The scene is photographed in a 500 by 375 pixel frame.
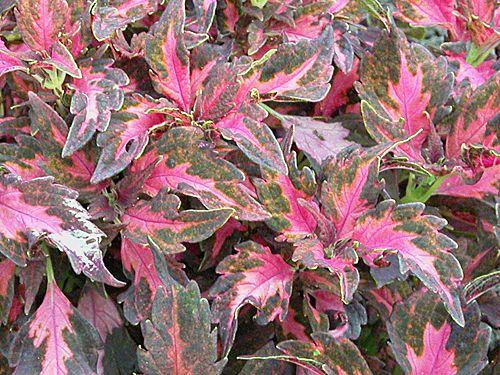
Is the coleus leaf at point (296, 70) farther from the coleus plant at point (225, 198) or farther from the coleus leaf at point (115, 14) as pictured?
the coleus leaf at point (115, 14)

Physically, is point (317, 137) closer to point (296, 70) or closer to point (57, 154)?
point (296, 70)

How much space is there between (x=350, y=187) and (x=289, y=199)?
71mm

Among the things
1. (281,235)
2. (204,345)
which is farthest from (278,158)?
(204,345)

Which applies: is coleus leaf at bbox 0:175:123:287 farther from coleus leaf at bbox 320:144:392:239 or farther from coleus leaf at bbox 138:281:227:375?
coleus leaf at bbox 320:144:392:239

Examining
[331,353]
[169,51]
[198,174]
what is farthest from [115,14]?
[331,353]

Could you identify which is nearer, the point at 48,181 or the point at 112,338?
the point at 48,181

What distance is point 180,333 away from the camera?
0.70 metres

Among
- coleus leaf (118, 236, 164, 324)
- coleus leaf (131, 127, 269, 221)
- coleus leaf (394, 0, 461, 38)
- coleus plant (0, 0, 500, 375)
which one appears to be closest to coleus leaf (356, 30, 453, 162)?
coleus plant (0, 0, 500, 375)

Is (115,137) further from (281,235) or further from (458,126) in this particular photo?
(458,126)

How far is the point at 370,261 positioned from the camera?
2.52 ft

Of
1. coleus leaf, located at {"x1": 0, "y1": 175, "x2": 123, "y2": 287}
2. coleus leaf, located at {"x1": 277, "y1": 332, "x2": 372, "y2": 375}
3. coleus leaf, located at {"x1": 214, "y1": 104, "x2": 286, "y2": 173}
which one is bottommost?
coleus leaf, located at {"x1": 277, "y1": 332, "x2": 372, "y2": 375}

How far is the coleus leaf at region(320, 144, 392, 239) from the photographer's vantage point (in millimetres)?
773

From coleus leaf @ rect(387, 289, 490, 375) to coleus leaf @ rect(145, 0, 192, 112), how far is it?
0.38 meters

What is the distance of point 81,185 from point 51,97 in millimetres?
110
